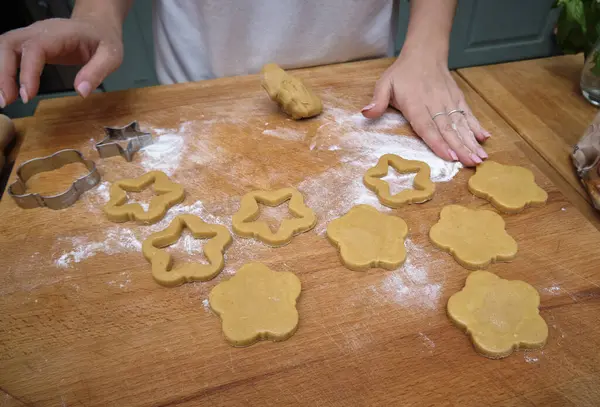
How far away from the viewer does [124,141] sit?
144 cm

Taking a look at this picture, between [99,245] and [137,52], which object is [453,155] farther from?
[137,52]

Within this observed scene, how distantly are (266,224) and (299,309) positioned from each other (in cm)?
28

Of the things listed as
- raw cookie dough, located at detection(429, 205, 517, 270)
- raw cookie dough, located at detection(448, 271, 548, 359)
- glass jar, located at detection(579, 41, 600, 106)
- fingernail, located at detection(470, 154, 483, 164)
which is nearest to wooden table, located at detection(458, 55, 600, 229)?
glass jar, located at detection(579, 41, 600, 106)

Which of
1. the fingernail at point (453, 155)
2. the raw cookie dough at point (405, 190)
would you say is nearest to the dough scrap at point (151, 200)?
the raw cookie dough at point (405, 190)

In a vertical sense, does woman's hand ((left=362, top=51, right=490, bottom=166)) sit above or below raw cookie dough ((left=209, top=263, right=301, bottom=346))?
above

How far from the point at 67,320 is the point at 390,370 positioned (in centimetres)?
71

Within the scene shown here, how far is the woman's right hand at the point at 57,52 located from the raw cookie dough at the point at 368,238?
907 mm

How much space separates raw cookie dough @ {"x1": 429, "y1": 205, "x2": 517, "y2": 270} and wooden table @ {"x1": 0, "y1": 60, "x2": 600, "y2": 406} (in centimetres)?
3

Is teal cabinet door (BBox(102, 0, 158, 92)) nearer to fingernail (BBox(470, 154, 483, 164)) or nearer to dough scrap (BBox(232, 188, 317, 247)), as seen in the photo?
dough scrap (BBox(232, 188, 317, 247))

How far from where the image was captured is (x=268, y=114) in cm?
153

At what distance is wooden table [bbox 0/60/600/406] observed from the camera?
2.79 ft

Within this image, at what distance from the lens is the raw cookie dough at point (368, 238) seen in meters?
1.06

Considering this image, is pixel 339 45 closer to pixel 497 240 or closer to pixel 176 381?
pixel 497 240

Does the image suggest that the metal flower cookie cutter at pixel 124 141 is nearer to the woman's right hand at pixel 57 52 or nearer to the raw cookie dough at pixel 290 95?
the woman's right hand at pixel 57 52
